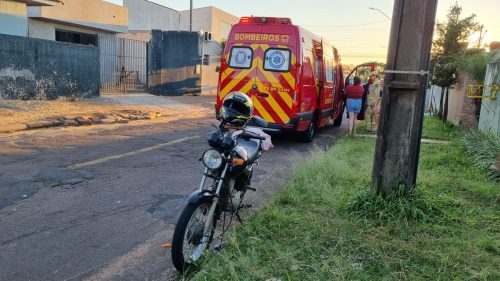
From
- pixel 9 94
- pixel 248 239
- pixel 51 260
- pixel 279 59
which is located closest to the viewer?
pixel 51 260

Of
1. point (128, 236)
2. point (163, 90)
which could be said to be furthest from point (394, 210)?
point (163, 90)

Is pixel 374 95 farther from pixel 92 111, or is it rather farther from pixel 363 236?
pixel 363 236

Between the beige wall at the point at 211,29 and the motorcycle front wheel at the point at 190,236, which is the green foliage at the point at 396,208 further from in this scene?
the beige wall at the point at 211,29

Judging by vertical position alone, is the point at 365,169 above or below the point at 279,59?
below

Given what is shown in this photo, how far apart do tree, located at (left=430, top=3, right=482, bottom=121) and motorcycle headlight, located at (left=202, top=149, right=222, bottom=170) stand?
12.3 meters

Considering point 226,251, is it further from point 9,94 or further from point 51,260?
point 9,94

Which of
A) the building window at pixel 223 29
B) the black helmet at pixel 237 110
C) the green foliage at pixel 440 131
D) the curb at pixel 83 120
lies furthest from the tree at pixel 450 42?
the building window at pixel 223 29

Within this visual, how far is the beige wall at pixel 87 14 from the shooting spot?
19031 millimetres

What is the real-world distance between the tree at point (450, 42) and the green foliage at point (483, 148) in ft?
17.4

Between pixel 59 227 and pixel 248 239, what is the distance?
76.2 inches

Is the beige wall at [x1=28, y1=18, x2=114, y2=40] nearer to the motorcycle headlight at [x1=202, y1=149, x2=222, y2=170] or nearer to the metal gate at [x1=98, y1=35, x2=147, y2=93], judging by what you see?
the metal gate at [x1=98, y1=35, x2=147, y2=93]

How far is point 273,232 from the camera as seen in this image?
4008 mm

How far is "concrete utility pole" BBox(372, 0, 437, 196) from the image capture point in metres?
4.29

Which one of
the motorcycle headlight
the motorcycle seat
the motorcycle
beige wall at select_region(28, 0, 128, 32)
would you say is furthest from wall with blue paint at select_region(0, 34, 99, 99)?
the motorcycle headlight
